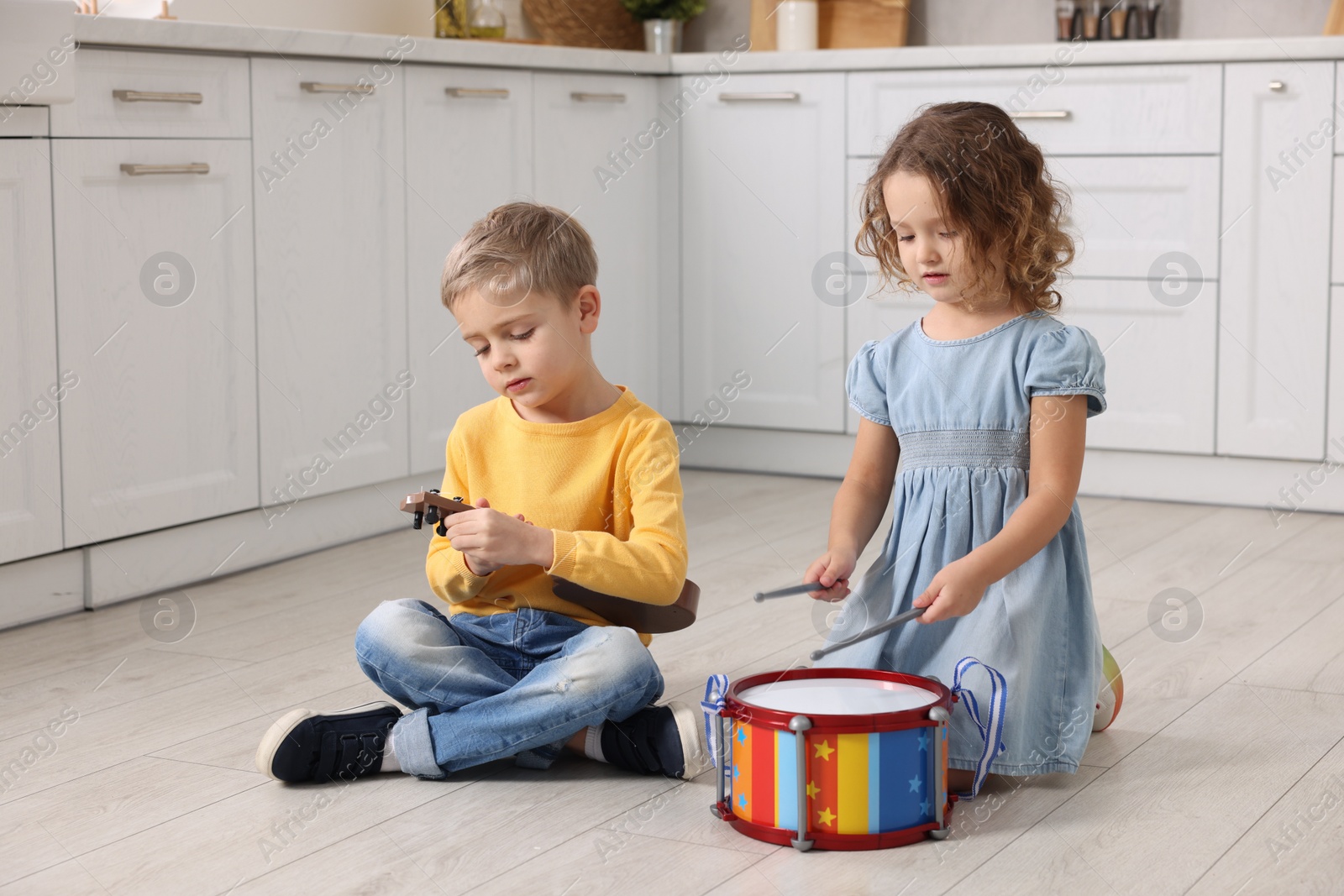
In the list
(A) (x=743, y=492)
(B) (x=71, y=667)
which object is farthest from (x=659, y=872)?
(A) (x=743, y=492)

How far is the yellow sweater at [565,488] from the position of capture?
57.7 inches

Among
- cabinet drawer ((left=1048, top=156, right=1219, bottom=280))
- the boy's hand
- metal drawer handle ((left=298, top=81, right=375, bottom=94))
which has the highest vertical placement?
metal drawer handle ((left=298, top=81, right=375, bottom=94))

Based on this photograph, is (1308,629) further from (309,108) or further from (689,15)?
(689,15)

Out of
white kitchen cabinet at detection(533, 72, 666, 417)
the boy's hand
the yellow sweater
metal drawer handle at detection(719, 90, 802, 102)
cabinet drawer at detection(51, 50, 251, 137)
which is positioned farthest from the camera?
metal drawer handle at detection(719, 90, 802, 102)

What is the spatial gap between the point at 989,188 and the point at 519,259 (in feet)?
1.43

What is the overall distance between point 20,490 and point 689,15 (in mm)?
A: 2020

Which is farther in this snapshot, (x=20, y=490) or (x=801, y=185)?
(x=801, y=185)

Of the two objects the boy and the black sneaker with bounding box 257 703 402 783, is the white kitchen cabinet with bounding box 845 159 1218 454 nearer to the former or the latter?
→ the boy

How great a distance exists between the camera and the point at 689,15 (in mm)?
3525

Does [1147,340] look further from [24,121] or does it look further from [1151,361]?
[24,121]

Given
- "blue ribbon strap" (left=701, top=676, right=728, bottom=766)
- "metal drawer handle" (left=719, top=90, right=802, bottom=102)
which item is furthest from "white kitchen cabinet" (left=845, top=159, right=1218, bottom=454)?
"blue ribbon strap" (left=701, top=676, right=728, bottom=766)

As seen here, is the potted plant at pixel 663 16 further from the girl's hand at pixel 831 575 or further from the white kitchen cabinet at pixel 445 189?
the girl's hand at pixel 831 575

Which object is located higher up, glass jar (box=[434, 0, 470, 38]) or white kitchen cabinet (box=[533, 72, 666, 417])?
glass jar (box=[434, 0, 470, 38])

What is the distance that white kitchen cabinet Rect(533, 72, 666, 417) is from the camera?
291cm
